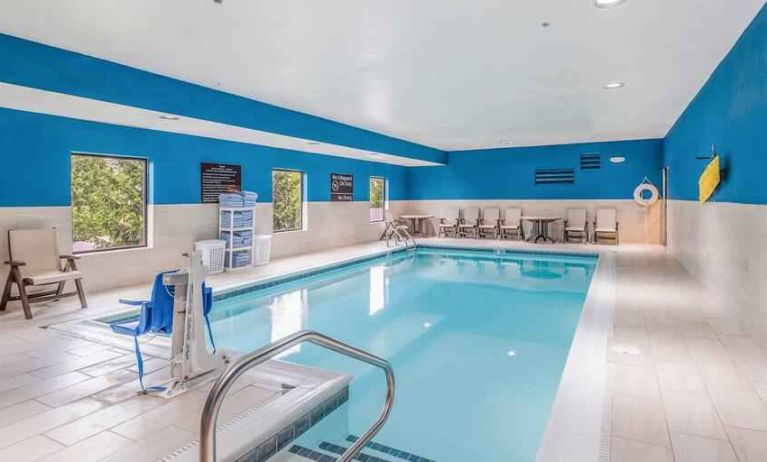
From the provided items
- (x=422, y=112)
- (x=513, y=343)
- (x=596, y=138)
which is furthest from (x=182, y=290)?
(x=596, y=138)

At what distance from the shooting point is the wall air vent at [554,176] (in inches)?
441

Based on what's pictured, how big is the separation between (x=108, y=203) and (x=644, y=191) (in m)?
10.6

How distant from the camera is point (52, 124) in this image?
5.16 m

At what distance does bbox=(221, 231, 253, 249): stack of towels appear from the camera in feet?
23.3

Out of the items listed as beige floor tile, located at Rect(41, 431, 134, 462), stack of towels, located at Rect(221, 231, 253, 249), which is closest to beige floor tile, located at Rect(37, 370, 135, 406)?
beige floor tile, located at Rect(41, 431, 134, 462)

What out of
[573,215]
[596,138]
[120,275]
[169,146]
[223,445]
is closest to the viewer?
[223,445]

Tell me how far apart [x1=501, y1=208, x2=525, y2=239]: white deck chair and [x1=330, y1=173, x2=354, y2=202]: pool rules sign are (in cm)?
402

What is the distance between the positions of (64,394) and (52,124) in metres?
3.82

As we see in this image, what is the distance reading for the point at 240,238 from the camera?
720 cm

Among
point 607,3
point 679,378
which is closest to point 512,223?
point 607,3

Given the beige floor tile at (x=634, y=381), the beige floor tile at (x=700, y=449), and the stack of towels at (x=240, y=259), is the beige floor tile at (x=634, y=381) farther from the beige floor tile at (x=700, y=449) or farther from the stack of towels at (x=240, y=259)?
the stack of towels at (x=240, y=259)

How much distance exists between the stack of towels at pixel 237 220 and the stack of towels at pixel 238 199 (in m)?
0.14

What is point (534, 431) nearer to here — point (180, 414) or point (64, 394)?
point (180, 414)

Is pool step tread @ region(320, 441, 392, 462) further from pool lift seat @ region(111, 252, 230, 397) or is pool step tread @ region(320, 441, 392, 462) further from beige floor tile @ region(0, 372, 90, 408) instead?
beige floor tile @ region(0, 372, 90, 408)
